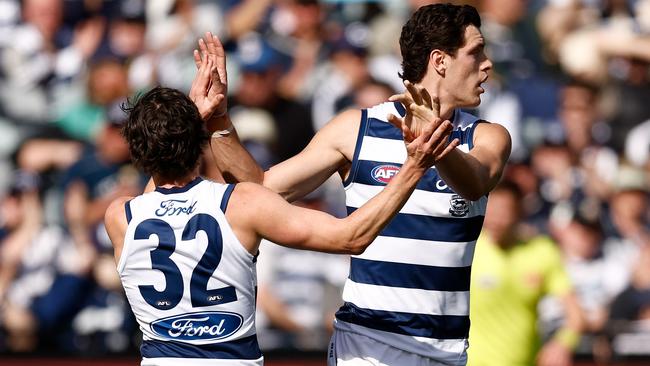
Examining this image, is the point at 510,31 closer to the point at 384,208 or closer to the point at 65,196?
the point at 65,196

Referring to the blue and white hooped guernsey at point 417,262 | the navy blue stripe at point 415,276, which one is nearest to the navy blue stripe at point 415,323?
the blue and white hooped guernsey at point 417,262

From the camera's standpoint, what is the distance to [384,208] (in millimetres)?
3879

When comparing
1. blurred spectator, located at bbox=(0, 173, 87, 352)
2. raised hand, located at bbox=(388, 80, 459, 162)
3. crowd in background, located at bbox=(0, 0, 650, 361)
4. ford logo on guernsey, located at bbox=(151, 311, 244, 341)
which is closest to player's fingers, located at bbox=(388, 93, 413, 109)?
raised hand, located at bbox=(388, 80, 459, 162)

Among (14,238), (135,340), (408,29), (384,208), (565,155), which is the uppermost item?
(408,29)

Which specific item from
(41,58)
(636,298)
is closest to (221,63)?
(41,58)

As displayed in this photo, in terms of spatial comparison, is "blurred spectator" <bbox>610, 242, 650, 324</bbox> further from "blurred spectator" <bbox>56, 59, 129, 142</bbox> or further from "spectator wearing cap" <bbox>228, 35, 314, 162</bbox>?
"blurred spectator" <bbox>56, 59, 129, 142</bbox>

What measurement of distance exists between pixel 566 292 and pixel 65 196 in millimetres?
4707

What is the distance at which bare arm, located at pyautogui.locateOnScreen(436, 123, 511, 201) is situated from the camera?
13.5 feet

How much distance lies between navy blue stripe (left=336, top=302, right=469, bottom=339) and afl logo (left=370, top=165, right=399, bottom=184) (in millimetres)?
530

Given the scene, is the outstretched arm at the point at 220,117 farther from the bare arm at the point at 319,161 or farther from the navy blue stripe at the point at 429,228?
the navy blue stripe at the point at 429,228

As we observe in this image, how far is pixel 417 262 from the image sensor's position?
4.59 metres

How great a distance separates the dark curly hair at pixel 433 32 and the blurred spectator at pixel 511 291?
248 centimetres

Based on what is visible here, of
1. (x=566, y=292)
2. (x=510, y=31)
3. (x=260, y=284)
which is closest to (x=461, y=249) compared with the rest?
(x=566, y=292)

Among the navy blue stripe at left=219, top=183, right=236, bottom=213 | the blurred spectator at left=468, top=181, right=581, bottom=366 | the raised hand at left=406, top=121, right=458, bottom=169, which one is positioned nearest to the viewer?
the raised hand at left=406, top=121, right=458, bottom=169
